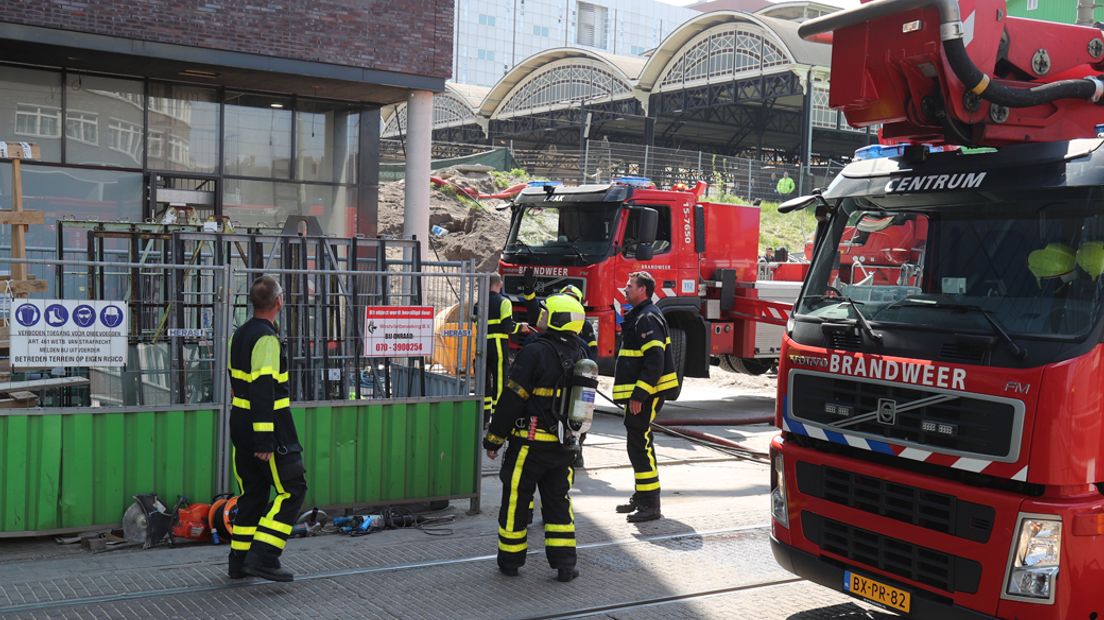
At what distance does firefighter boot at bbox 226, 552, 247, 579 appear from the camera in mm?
6336

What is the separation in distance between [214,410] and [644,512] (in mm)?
3419

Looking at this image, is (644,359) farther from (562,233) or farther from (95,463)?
(562,233)

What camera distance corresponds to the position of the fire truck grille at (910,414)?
4633mm

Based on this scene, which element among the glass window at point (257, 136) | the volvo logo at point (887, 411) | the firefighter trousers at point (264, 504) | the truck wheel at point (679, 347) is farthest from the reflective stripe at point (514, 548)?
the glass window at point (257, 136)

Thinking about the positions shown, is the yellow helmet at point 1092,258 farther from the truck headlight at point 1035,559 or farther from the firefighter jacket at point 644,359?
the firefighter jacket at point 644,359

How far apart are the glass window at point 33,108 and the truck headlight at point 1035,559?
14.3m

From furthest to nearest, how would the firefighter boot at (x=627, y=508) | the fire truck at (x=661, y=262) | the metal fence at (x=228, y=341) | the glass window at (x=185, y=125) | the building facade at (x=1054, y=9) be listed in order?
1. the glass window at (x=185, y=125)
2. the fire truck at (x=661, y=262)
3. the building facade at (x=1054, y=9)
4. the firefighter boot at (x=627, y=508)
5. the metal fence at (x=228, y=341)

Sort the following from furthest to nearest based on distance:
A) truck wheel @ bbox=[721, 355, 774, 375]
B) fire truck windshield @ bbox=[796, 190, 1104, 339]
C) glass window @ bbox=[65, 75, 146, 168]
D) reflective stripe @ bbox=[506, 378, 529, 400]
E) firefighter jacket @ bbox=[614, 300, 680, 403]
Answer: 1. truck wheel @ bbox=[721, 355, 774, 375]
2. glass window @ bbox=[65, 75, 146, 168]
3. firefighter jacket @ bbox=[614, 300, 680, 403]
4. reflective stripe @ bbox=[506, 378, 529, 400]
5. fire truck windshield @ bbox=[796, 190, 1104, 339]

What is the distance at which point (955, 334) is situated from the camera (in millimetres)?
4914

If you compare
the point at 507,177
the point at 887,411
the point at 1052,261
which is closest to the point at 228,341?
the point at 887,411

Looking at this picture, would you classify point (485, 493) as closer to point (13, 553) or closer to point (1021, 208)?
point (13, 553)

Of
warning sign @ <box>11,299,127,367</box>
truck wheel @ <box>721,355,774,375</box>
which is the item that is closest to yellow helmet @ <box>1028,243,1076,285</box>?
warning sign @ <box>11,299,127,367</box>

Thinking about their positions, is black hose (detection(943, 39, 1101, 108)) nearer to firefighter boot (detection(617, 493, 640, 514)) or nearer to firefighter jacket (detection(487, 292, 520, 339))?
firefighter boot (detection(617, 493, 640, 514))

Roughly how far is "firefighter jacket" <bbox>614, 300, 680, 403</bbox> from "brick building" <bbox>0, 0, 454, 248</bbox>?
8.75m
